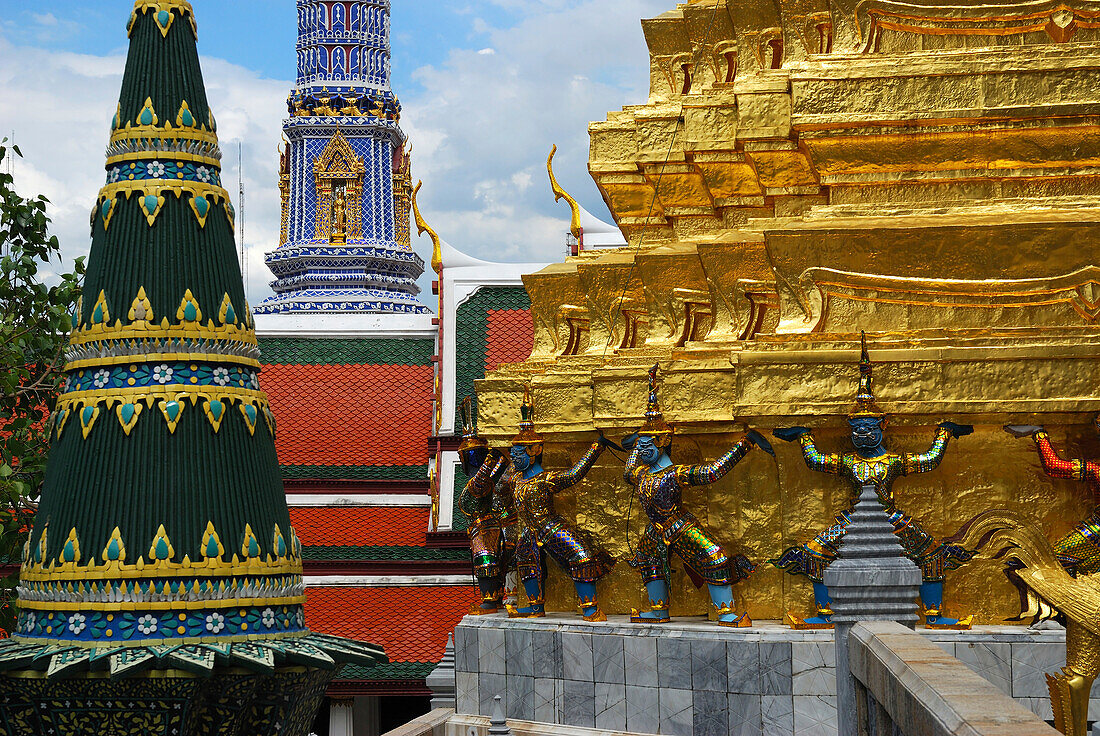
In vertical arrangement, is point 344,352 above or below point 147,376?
above

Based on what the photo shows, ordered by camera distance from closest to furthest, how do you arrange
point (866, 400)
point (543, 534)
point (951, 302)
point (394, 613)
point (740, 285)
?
point (866, 400) < point (951, 302) < point (740, 285) < point (543, 534) < point (394, 613)

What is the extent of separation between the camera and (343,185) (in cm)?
2961

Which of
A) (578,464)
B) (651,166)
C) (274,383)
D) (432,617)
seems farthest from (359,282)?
(578,464)

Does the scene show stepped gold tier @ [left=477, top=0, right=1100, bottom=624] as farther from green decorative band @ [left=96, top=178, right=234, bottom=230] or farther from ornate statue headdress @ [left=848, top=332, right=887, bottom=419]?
green decorative band @ [left=96, top=178, right=234, bottom=230]

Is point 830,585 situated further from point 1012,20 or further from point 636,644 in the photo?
point 1012,20

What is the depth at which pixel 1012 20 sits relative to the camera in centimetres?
1168

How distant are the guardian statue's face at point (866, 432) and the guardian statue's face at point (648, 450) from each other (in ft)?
5.35

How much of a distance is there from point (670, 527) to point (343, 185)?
66.5ft

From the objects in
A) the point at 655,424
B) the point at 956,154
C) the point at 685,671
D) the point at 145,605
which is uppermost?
the point at 956,154

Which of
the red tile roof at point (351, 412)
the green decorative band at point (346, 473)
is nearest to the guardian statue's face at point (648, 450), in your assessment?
the green decorative band at point (346, 473)

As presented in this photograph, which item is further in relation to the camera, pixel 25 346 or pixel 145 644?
pixel 25 346

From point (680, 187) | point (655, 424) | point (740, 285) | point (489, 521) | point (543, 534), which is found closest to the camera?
point (655, 424)

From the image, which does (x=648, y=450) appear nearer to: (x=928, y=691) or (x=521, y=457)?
(x=521, y=457)

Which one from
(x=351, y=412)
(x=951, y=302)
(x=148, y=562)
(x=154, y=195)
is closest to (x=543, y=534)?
(x=951, y=302)
